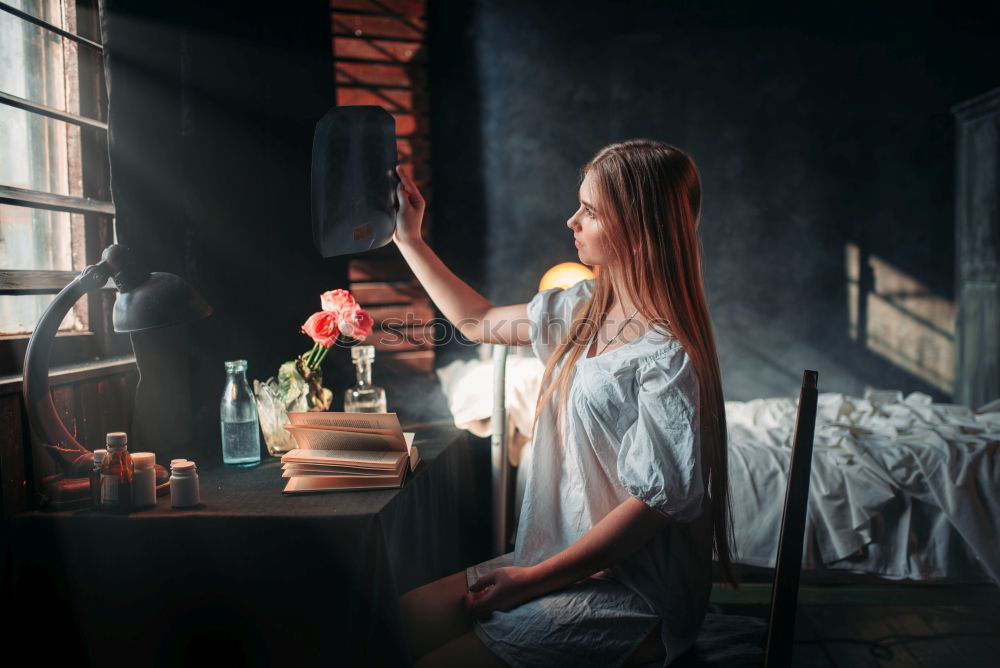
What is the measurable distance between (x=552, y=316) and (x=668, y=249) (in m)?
0.36

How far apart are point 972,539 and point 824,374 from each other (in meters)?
2.64

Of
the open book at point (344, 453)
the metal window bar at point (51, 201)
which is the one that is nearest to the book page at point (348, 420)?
the open book at point (344, 453)

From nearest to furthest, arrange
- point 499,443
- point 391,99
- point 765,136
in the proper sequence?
point 499,443 < point 391,99 < point 765,136

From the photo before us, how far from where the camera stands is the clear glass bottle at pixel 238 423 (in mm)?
1650

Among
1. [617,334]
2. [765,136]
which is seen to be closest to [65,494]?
[617,334]

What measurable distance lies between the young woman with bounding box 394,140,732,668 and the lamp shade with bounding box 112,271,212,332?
0.69 m

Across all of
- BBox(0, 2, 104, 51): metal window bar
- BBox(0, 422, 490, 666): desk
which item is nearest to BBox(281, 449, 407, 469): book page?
BBox(0, 422, 490, 666): desk

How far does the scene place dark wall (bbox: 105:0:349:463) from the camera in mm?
1925

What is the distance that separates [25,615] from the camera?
1.33m

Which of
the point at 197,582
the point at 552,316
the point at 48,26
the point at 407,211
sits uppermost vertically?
the point at 48,26

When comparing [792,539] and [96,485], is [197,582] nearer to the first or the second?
[96,485]

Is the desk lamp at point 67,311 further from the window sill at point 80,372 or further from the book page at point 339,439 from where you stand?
the book page at point 339,439

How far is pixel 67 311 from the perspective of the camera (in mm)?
1438

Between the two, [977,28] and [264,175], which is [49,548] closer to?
[264,175]
